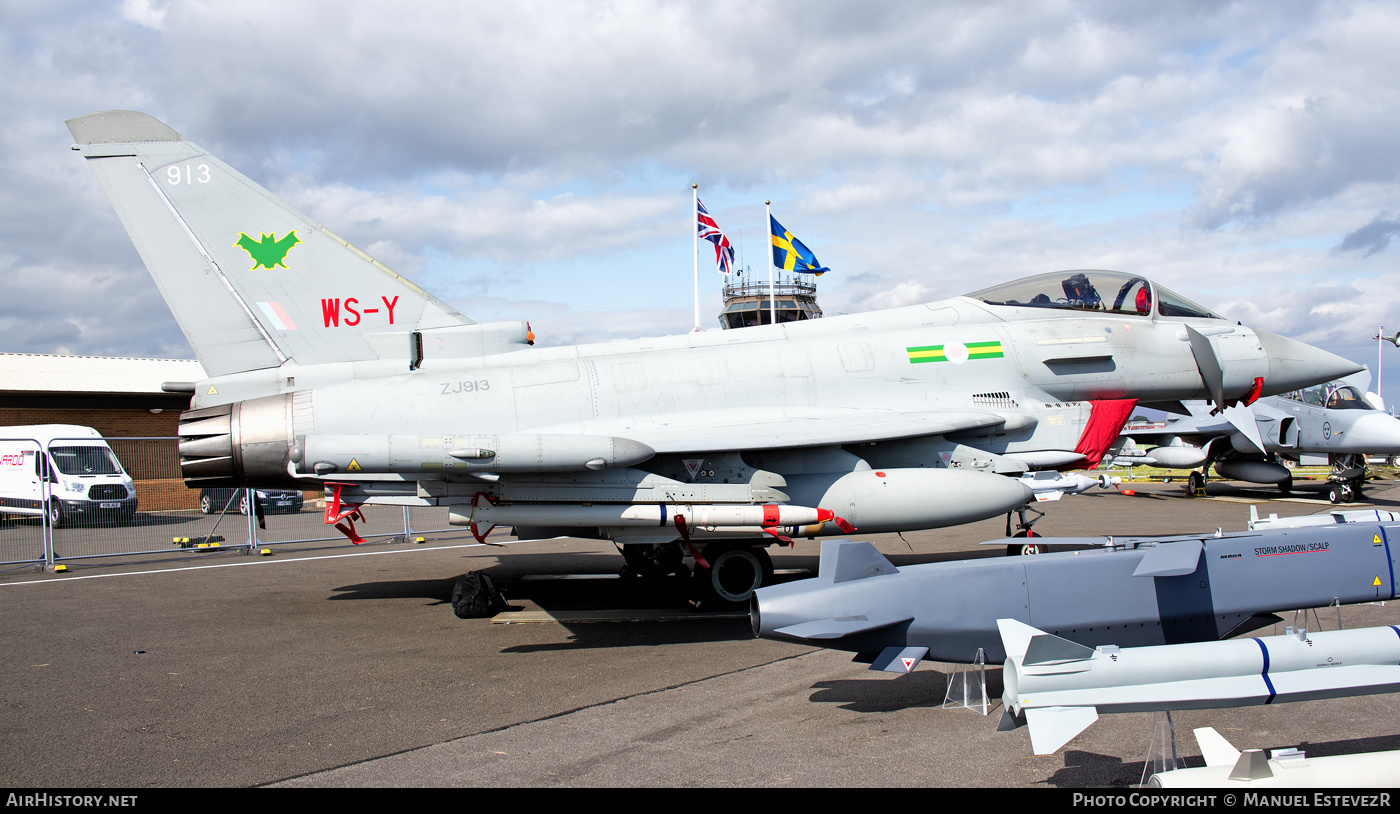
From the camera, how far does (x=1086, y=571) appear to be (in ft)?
16.9

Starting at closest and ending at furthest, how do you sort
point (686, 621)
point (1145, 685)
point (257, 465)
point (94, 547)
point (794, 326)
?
point (1145, 685) < point (257, 465) < point (686, 621) < point (794, 326) < point (94, 547)

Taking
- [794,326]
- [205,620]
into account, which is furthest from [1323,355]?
[205,620]

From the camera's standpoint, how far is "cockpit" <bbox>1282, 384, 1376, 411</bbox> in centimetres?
2041

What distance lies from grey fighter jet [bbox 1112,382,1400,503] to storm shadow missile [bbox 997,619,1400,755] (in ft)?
56.2

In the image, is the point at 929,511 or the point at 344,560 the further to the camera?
the point at 344,560

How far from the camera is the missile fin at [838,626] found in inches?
193

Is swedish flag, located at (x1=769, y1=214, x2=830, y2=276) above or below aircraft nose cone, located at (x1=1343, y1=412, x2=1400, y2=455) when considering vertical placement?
above

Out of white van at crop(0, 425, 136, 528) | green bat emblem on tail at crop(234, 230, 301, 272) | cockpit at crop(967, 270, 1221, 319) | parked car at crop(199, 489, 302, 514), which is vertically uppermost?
green bat emblem on tail at crop(234, 230, 301, 272)

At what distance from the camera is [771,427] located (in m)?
7.90

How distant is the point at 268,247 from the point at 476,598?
423 centimetres

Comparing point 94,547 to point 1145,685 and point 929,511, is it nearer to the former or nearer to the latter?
point 929,511

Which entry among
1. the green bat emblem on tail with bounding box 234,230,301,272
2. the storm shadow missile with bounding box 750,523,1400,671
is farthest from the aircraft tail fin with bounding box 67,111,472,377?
the storm shadow missile with bounding box 750,523,1400,671

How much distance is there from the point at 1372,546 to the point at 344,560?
1283 centimetres

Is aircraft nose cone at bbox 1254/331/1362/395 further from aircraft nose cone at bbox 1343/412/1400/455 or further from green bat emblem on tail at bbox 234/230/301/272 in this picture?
aircraft nose cone at bbox 1343/412/1400/455
